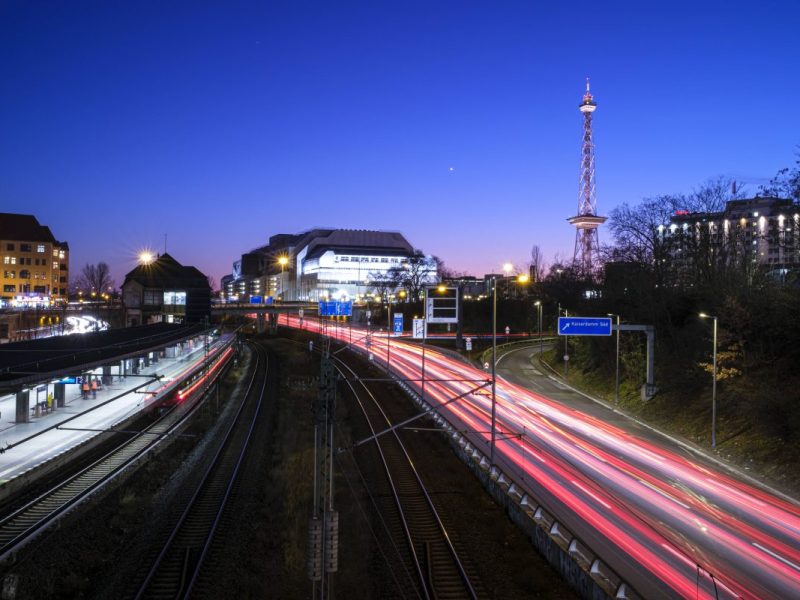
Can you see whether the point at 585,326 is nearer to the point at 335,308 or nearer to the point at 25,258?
the point at 335,308

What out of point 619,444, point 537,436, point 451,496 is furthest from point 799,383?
point 451,496

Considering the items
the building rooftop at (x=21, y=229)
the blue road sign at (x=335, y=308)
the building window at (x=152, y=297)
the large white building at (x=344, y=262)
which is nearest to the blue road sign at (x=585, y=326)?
the blue road sign at (x=335, y=308)

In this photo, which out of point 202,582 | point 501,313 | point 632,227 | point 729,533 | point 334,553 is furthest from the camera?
point 501,313

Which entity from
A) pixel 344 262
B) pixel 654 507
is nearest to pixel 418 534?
pixel 654 507

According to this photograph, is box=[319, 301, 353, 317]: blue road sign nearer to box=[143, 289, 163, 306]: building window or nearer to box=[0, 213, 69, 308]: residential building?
box=[143, 289, 163, 306]: building window

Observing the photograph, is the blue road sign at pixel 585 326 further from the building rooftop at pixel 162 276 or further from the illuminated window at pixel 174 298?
the building rooftop at pixel 162 276

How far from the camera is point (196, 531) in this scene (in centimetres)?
1750

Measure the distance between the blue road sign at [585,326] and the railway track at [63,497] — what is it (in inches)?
810

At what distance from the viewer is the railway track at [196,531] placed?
13.9 meters

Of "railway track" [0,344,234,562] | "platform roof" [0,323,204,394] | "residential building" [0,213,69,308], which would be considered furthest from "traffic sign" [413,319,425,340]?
"residential building" [0,213,69,308]

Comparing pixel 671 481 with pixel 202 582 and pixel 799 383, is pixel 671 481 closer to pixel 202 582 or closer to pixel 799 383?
pixel 799 383

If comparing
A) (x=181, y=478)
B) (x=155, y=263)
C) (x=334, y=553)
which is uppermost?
(x=155, y=263)

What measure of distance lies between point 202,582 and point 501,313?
81193mm

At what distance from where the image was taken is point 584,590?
12.9 metres
